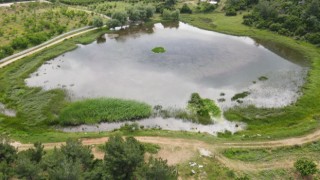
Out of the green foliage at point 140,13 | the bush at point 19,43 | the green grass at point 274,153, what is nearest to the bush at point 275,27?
the green foliage at point 140,13

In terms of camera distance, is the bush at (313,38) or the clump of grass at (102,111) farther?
the bush at (313,38)

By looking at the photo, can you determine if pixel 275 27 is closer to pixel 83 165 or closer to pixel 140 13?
pixel 140 13

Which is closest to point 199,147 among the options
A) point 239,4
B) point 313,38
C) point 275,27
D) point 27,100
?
point 27,100

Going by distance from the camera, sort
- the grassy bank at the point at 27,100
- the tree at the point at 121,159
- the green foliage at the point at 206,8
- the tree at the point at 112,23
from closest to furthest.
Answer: the tree at the point at 121,159
the grassy bank at the point at 27,100
the tree at the point at 112,23
the green foliage at the point at 206,8

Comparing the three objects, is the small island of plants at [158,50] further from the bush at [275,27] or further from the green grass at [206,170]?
the green grass at [206,170]

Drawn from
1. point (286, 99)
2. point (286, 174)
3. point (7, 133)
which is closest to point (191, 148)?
point (286, 174)

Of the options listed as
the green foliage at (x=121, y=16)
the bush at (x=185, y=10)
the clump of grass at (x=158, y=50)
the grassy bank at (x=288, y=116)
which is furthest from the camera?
the bush at (x=185, y=10)

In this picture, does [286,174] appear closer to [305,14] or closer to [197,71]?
[197,71]

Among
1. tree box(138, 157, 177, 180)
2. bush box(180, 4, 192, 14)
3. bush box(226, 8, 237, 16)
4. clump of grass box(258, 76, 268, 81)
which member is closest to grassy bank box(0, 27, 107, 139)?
tree box(138, 157, 177, 180)
